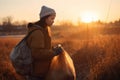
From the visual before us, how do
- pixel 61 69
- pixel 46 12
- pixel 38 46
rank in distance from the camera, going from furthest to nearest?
1. pixel 61 69
2. pixel 46 12
3. pixel 38 46

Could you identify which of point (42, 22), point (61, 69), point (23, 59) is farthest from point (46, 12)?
point (61, 69)

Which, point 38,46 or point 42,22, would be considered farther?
point 42,22

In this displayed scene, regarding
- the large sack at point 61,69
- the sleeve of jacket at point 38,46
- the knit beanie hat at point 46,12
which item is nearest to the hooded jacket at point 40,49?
the sleeve of jacket at point 38,46

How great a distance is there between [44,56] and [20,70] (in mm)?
421

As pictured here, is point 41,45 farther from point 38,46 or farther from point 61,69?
point 61,69

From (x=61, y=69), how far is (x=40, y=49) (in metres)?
0.53

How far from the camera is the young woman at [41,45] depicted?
17.3 feet

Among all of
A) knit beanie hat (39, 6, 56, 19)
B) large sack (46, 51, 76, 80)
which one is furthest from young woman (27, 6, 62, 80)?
large sack (46, 51, 76, 80)

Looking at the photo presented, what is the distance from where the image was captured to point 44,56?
209 inches

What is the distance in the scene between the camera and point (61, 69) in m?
5.57

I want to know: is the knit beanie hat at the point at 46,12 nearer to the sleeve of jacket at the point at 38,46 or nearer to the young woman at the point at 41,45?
the young woman at the point at 41,45

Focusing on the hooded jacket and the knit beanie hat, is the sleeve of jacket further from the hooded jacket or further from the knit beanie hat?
the knit beanie hat

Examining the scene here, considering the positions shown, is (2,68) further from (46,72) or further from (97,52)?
(46,72)

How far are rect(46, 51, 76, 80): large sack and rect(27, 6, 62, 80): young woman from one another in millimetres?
112
